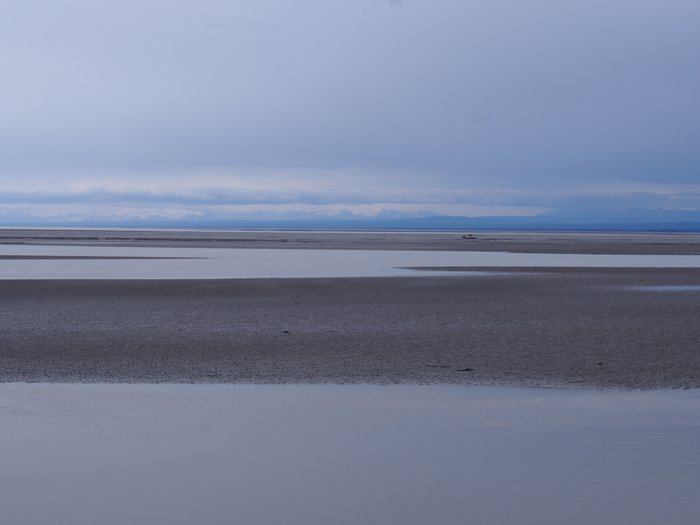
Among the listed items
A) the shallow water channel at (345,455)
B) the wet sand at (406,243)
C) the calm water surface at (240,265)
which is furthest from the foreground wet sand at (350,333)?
the wet sand at (406,243)

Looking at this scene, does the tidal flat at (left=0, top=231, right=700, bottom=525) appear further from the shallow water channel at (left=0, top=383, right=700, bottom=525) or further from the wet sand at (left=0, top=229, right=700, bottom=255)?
the wet sand at (left=0, top=229, right=700, bottom=255)

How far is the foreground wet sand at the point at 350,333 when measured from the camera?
1327 centimetres

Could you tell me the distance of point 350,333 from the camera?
17141 millimetres

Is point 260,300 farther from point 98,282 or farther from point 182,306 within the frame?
point 98,282

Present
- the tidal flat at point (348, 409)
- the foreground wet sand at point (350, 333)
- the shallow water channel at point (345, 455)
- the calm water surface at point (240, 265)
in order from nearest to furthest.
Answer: the shallow water channel at point (345, 455) → the tidal flat at point (348, 409) → the foreground wet sand at point (350, 333) → the calm water surface at point (240, 265)

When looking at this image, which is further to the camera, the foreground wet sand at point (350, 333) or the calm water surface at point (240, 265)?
the calm water surface at point (240, 265)

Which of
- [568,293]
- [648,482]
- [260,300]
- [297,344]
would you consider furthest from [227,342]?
[568,293]

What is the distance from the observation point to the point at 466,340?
16.3m

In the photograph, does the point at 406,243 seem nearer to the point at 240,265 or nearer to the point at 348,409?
the point at 240,265

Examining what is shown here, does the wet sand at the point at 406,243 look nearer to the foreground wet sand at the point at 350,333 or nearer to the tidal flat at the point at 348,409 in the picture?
the foreground wet sand at the point at 350,333

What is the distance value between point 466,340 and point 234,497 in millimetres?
9340

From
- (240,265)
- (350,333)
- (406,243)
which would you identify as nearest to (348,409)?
(350,333)

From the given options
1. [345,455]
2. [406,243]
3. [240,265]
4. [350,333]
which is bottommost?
[345,455]

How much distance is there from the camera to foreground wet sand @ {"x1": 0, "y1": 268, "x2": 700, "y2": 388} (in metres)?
13.3
